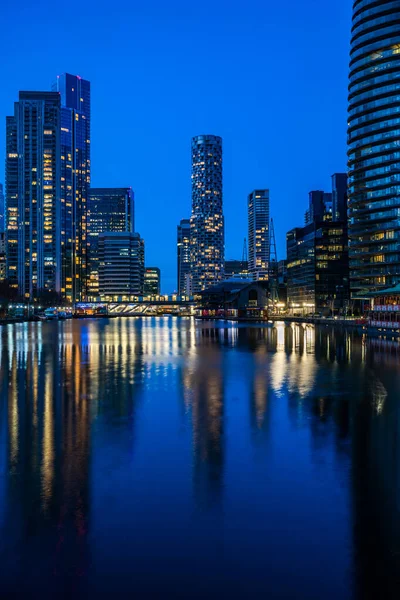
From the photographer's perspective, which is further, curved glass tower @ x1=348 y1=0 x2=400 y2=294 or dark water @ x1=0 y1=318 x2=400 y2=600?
curved glass tower @ x1=348 y1=0 x2=400 y2=294

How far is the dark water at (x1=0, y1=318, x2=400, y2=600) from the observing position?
8.39 metres

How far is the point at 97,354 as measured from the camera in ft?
156

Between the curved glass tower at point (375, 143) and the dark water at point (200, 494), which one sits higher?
the curved glass tower at point (375, 143)

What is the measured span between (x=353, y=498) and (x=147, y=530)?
449cm

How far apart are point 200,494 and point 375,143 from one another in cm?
15161

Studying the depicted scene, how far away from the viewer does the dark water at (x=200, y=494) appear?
27.5 feet

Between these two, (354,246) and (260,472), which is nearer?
(260,472)

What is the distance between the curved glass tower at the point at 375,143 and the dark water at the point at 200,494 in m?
130

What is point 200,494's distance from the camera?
1184cm

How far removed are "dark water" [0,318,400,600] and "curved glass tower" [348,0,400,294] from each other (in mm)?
130271

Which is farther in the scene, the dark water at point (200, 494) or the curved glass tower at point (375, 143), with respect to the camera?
the curved glass tower at point (375, 143)

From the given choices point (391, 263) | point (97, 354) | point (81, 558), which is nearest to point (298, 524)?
point (81, 558)

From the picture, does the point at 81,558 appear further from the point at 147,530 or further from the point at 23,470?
the point at 23,470

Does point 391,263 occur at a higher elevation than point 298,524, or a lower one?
higher
